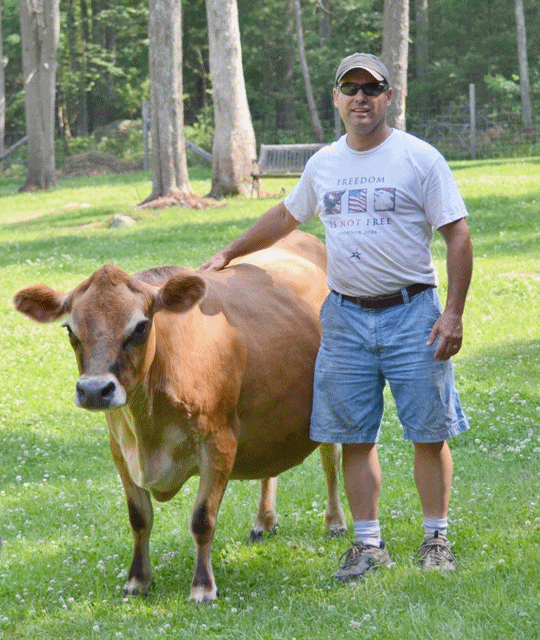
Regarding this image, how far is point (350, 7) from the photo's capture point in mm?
43750

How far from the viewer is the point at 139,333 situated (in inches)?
188

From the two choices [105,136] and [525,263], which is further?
[105,136]

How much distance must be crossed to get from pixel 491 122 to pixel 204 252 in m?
23.3

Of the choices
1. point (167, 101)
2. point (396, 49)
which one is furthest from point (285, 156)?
point (396, 49)

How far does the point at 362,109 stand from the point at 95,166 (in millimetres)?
36532

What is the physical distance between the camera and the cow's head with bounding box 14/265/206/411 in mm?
4500

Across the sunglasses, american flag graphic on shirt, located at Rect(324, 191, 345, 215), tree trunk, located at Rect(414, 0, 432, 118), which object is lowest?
american flag graphic on shirt, located at Rect(324, 191, 345, 215)

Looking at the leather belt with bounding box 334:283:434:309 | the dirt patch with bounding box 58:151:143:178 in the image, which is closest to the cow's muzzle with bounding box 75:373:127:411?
the leather belt with bounding box 334:283:434:309

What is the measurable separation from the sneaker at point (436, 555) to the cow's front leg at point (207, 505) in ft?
3.69

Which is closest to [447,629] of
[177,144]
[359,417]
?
[359,417]

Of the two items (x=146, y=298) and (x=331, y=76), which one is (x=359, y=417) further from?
(x=331, y=76)

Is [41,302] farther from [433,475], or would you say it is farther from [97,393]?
[433,475]

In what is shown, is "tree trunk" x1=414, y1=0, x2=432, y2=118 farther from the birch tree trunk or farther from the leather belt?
the leather belt

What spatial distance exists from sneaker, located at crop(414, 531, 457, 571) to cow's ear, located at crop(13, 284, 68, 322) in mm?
2313
